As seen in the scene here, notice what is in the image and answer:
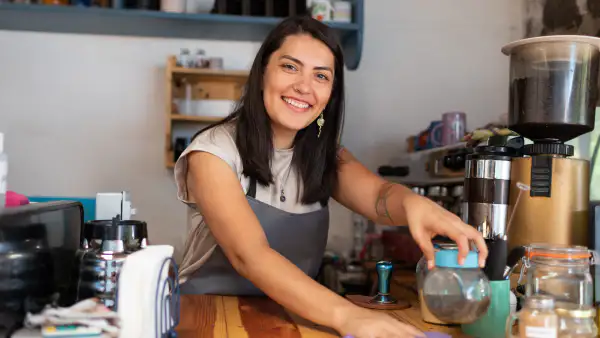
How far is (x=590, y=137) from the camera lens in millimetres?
1387

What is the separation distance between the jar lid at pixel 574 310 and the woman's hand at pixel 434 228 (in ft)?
0.42

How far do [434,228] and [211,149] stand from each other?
0.53 m

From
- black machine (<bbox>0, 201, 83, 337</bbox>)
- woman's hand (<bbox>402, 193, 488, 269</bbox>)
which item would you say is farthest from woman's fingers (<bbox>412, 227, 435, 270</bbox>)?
black machine (<bbox>0, 201, 83, 337</bbox>)

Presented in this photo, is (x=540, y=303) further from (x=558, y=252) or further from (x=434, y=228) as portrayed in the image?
(x=434, y=228)

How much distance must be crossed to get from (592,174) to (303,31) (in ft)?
2.48

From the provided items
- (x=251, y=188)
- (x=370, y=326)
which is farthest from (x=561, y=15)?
(x=370, y=326)

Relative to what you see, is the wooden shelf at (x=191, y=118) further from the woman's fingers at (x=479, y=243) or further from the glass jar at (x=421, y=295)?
the woman's fingers at (x=479, y=243)

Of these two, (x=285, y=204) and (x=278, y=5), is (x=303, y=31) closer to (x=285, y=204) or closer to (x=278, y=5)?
(x=285, y=204)

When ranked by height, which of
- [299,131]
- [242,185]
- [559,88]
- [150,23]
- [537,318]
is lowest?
[537,318]

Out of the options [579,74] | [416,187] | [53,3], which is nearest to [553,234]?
[579,74]

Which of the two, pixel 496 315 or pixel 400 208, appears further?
pixel 400 208

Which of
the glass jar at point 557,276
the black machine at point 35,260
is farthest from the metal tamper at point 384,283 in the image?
the black machine at point 35,260

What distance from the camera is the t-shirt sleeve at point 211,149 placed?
4.47ft

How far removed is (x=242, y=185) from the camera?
151 cm
